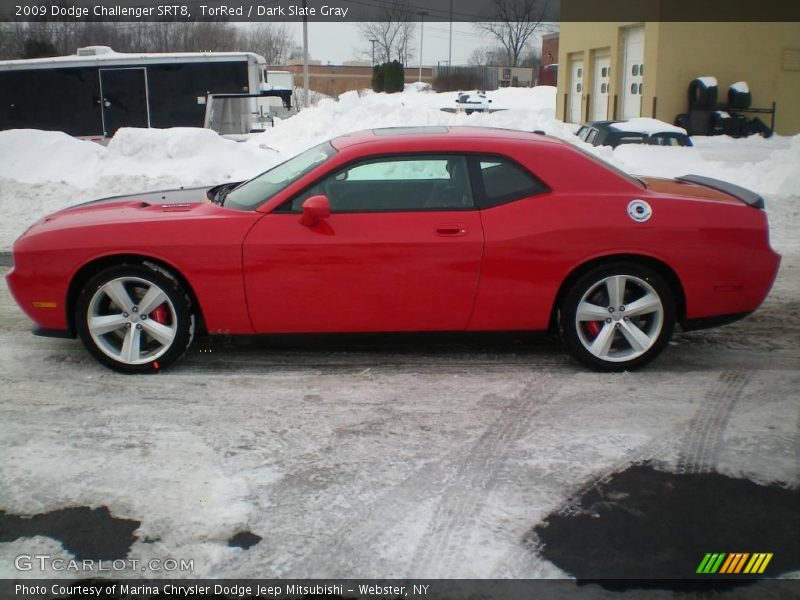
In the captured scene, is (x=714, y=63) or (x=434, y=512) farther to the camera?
(x=714, y=63)

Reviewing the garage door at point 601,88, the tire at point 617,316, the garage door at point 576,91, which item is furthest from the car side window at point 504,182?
the garage door at point 576,91

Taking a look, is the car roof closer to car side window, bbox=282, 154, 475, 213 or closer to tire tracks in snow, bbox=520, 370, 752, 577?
car side window, bbox=282, 154, 475, 213

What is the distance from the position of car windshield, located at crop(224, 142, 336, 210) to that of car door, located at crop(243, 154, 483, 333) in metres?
0.18

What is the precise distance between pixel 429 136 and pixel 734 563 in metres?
3.16

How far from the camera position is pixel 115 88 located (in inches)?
787

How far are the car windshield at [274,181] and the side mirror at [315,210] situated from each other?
327 mm

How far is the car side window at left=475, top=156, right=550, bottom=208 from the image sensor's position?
16.6 ft

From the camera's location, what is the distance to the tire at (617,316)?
16.5ft

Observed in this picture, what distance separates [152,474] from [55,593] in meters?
0.89

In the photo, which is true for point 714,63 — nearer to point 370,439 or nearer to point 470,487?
point 370,439

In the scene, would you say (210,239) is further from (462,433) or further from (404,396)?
(462,433)

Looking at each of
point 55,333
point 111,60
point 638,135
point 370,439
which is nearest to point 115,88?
point 111,60

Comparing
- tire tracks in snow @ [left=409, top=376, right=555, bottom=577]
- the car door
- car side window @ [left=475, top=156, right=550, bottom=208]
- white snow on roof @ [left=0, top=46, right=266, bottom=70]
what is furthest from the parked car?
tire tracks in snow @ [left=409, top=376, right=555, bottom=577]

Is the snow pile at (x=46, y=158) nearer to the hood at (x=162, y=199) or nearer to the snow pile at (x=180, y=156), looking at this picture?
the snow pile at (x=180, y=156)
